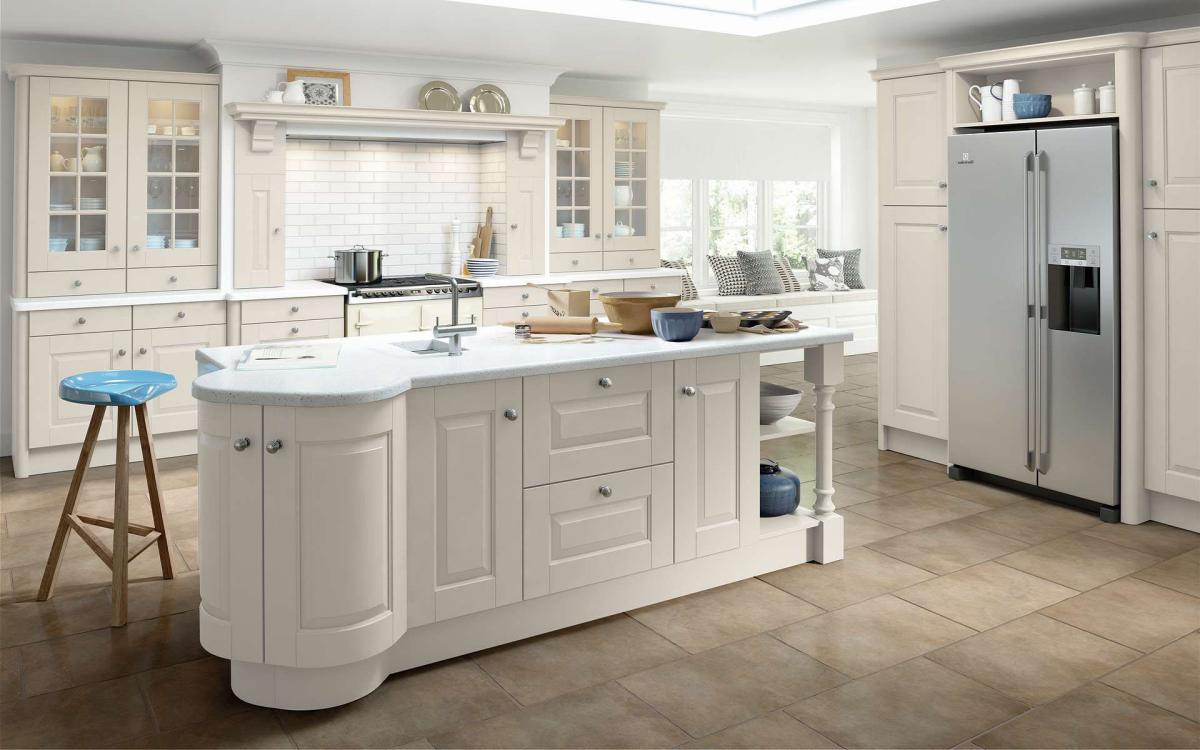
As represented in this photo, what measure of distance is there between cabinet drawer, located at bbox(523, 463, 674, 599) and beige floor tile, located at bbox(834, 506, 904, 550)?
1.08m

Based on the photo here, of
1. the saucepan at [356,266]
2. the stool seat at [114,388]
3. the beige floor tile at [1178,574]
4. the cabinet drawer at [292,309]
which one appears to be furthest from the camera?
the saucepan at [356,266]

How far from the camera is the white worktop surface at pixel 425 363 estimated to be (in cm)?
284

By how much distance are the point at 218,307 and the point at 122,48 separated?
164 cm

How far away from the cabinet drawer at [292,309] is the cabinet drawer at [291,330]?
0.10ft

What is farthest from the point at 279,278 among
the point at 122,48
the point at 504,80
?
the point at 504,80

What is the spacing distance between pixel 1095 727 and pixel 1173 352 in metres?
2.34

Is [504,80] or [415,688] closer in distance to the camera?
[415,688]

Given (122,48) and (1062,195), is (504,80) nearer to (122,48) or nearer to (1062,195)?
(122,48)

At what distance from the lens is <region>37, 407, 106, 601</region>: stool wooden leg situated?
12.2ft

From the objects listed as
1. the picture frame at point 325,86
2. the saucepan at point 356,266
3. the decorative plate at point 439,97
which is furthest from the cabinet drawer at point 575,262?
the picture frame at point 325,86

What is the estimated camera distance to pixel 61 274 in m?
5.62

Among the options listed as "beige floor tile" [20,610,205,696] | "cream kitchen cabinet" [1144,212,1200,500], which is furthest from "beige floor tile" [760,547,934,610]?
"beige floor tile" [20,610,205,696]

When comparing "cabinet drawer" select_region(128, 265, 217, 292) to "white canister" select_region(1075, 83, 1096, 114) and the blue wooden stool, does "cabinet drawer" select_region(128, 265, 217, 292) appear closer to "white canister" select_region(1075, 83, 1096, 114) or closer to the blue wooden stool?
the blue wooden stool

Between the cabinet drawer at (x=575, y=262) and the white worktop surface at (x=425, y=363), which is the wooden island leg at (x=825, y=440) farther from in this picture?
the cabinet drawer at (x=575, y=262)
